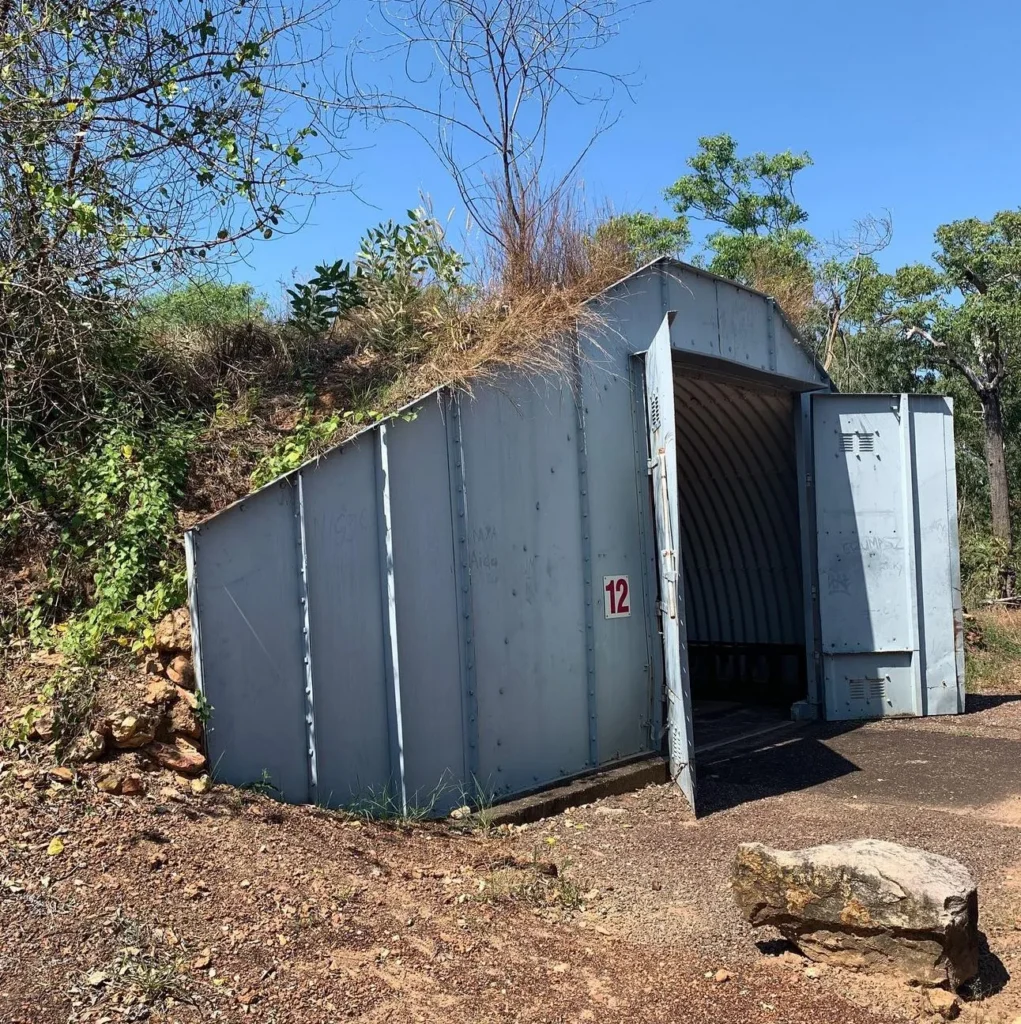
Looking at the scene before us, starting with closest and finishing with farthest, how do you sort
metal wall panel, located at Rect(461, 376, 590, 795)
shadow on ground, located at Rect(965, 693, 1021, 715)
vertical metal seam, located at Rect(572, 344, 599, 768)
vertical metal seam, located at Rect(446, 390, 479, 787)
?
vertical metal seam, located at Rect(446, 390, 479, 787)
metal wall panel, located at Rect(461, 376, 590, 795)
vertical metal seam, located at Rect(572, 344, 599, 768)
shadow on ground, located at Rect(965, 693, 1021, 715)

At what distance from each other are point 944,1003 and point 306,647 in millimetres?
3692

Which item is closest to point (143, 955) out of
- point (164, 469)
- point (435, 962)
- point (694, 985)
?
point (435, 962)

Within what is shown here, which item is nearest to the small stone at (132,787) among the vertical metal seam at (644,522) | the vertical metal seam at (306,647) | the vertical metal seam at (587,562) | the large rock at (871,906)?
the vertical metal seam at (306,647)

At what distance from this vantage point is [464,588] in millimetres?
6730

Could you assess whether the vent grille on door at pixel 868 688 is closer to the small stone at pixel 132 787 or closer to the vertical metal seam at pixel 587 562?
the vertical metal seam at pixel 587 562

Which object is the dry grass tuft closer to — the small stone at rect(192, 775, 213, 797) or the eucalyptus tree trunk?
the eucalyptus tree trunk

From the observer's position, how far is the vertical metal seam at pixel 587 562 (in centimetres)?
758

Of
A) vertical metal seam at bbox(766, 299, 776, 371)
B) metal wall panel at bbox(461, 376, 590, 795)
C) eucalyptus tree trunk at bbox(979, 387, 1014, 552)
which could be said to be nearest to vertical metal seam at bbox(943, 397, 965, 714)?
vertical metal seam at bbox(766, 299, 776, 371)

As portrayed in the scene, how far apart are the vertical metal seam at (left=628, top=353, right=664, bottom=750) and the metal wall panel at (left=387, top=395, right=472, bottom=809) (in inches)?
79.1

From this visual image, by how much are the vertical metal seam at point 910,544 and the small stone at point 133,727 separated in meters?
8.38

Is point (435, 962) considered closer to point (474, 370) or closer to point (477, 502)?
point (477, 502)

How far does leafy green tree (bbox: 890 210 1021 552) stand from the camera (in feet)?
69.1

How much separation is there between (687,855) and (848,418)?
647 cm

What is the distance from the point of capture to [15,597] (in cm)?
620
